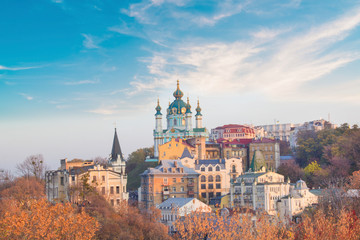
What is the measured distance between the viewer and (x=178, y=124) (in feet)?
372

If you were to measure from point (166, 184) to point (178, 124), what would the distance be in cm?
3754

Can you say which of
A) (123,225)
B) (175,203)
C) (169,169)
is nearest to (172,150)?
(169,169)

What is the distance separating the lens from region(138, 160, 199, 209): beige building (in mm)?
76000

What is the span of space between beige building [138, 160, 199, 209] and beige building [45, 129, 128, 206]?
7836 millimetres

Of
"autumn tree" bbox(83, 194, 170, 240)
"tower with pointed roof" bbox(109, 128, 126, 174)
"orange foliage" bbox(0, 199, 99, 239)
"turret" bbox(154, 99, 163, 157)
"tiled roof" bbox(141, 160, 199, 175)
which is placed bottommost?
"autumn tree" bbox(83, 194, 170, 240)

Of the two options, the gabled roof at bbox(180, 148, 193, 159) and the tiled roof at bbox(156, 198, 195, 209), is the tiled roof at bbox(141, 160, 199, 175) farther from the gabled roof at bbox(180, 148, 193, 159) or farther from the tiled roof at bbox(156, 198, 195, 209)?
the tiled roof at bbox(156, 198, 195, 209)

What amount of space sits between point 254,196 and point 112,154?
23.1 m

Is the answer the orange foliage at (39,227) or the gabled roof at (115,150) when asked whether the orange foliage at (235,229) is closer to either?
the orange foliage at (39,227)

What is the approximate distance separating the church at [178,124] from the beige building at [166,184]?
30.5m

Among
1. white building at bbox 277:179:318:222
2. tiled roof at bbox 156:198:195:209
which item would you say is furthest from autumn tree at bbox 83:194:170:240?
white building at bbox 277:179:318:222

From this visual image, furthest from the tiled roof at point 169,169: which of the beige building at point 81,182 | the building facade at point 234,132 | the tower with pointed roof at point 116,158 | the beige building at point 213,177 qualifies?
the building facade at point 234,132

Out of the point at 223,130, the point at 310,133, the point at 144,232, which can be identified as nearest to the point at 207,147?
the point at 310,133

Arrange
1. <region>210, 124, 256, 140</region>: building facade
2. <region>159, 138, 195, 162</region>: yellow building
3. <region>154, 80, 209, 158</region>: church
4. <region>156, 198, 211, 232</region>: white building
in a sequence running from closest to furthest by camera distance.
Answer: <region>156, 198, 211, 232</region>: white building < <region>159, 138, 195, 162</region>: yellow building < <region>154, 80, 209, 158</region>: church < <region>210, 124, 256, 140</region>: building facade

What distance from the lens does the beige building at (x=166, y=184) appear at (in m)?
76.0
